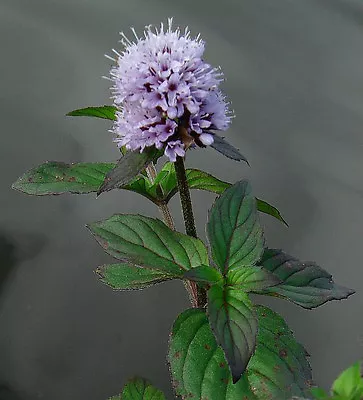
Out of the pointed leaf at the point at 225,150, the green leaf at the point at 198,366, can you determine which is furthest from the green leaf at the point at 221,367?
the pointed leaf at the point at 225,150

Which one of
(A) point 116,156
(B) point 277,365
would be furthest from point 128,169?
(A) point 116,156

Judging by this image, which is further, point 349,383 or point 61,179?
point 61,179

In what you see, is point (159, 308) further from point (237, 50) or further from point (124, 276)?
point (237, 50)

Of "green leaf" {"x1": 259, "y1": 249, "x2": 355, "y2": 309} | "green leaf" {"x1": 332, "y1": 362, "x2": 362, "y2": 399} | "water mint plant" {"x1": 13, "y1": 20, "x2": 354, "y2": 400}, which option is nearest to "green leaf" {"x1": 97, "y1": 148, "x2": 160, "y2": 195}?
"water mint plant" {"x1": 13, "y1": 20, "x2": 354, "y2": 400}

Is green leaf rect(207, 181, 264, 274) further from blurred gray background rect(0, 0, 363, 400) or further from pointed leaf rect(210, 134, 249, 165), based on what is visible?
blurred gray background rect(0, 0, 363, 400)

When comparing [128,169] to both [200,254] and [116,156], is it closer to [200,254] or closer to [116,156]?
[200,254]

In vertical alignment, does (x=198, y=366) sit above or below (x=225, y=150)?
below
